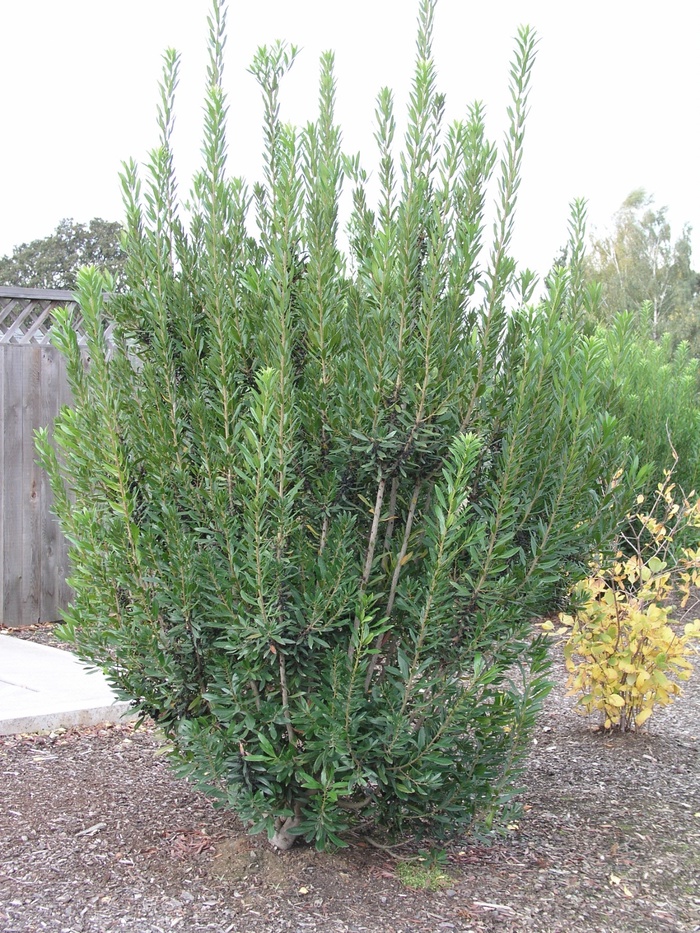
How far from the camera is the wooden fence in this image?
768cm

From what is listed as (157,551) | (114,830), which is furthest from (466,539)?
(114,830)

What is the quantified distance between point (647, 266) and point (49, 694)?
41.0 m

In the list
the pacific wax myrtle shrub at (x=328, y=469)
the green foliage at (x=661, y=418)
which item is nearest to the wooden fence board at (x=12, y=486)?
the pacific wax myrtle shrub at (x=328, y=469)

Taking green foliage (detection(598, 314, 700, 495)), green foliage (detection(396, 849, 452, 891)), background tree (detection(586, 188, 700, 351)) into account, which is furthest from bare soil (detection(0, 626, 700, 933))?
background tree (detection(586, 188, 700, 351))

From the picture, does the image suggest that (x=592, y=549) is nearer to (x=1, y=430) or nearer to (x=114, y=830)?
(x=114, y=830)

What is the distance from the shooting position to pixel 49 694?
5.45 m

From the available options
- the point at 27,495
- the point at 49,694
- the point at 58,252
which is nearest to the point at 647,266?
the point at 58,252

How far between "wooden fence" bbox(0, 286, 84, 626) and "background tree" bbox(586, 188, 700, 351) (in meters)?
35.4

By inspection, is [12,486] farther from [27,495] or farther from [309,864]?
[309,864]

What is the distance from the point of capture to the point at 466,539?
2.88 metres

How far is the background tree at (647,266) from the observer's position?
1614 inches

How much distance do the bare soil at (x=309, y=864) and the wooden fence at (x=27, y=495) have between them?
3287mm

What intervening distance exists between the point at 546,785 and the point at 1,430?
5.25 meters

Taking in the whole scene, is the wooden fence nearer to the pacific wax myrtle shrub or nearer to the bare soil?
the bare soil
